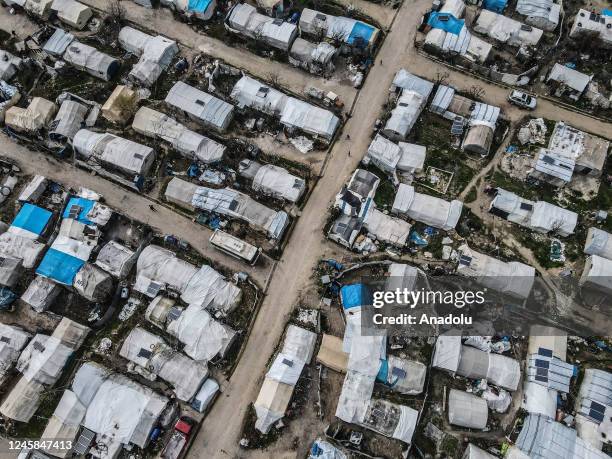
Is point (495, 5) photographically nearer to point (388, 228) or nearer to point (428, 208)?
point (428, 208)

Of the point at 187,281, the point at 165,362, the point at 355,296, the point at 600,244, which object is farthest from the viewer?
the point at 600,244

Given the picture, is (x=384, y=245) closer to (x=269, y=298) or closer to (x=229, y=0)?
(x=269, y=298)

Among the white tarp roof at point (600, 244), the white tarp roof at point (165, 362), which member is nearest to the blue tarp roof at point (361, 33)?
the white tarp roof at point (600, 244)

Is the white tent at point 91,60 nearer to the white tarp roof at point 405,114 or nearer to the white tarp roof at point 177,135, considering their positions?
→ the white tarp roof at point 177,135

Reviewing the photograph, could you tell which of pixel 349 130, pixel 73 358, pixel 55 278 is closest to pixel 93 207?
pixel 55 278

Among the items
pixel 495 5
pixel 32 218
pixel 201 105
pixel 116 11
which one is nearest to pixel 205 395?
pixel 32 218

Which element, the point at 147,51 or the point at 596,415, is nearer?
the point at 596,415

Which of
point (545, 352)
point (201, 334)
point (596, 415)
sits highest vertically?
point (545, 352)
